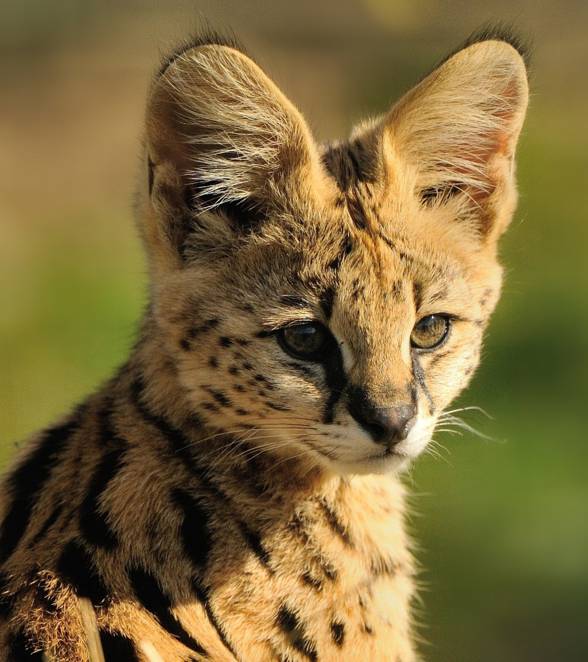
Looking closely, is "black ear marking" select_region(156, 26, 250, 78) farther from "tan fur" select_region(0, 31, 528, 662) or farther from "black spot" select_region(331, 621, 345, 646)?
"black spot" select_region(331, 621, 345, 646)

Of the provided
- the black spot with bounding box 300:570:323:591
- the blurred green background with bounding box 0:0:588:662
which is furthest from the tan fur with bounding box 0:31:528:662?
the blurred green background with bounding box 0:0:588:662

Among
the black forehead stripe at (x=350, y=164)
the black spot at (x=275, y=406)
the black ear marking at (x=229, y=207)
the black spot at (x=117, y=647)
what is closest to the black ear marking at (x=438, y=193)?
the black forehead stripe at (x=350, y=164)

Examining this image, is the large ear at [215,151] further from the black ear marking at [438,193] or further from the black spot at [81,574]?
the black spot at [81,574]

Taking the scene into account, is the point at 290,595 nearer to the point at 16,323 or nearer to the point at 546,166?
the point at 16,323

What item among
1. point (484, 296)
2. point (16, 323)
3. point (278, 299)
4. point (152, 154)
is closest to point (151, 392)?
point (278, 299)

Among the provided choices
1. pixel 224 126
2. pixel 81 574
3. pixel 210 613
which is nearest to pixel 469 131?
pixel 224 126

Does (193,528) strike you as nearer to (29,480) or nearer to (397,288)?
(29,480)
